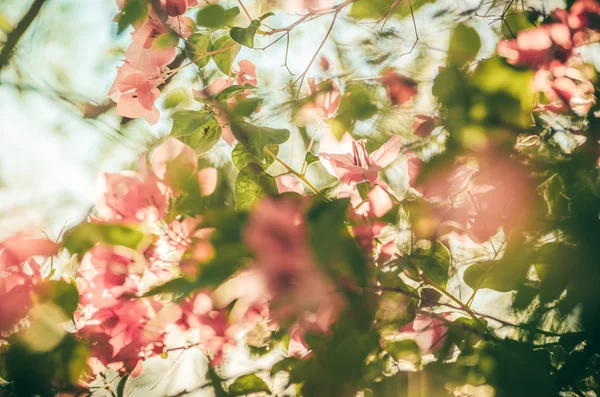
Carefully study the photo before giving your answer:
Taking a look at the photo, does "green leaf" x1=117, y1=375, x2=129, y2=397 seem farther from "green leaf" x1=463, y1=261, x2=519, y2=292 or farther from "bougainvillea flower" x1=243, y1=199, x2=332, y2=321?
"green leaf" x1=463, y1=261, x2=519, y2=292

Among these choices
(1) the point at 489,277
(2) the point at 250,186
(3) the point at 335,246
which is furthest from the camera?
(2) the point at 250,186

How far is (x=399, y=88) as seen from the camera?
0.63 meters

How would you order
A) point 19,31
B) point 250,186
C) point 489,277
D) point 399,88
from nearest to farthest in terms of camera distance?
point 489,277 < point 250,186 < point 399,88 < point 19,31

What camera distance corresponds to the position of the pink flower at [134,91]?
577mm

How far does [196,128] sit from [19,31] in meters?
0.86

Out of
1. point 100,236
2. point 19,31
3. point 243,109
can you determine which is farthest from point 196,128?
point 19,31

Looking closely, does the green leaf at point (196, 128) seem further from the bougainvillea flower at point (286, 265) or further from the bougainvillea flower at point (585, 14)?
the bougainvillea flower at point (585, 14)

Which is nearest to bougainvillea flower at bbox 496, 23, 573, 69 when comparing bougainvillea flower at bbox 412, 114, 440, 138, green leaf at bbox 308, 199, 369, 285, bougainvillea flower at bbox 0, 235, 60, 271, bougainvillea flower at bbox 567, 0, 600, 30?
bougainvillea flower at bbox 567, 0, 600, 30

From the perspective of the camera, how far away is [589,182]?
36 cm

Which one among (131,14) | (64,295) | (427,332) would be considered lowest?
(427,332)

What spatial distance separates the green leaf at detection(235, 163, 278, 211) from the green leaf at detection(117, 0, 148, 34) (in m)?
0.20

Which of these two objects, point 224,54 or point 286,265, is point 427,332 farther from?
Answer: point 224,54

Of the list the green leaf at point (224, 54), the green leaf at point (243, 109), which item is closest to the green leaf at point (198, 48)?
the green leaf at point (224, 54)

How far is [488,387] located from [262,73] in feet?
2.36
